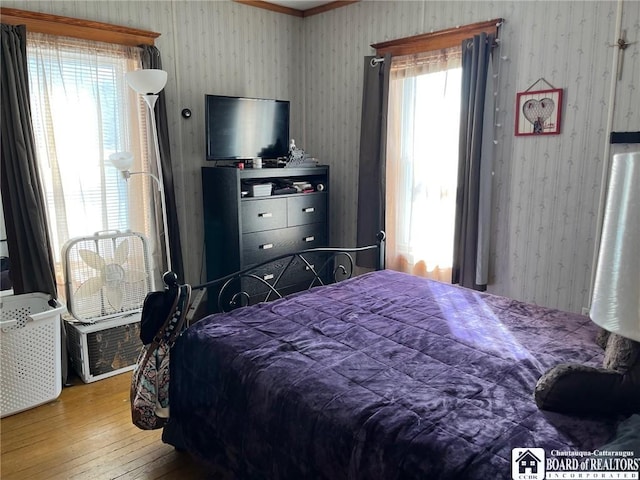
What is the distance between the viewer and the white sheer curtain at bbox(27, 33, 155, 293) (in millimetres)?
3207

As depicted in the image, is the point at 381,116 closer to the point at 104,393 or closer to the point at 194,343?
the point at 194,343

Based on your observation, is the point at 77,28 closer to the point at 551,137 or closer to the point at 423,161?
the point at 423,161

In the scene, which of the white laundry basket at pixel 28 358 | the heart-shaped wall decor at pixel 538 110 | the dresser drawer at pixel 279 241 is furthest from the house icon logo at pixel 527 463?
the dresser drawer at pixel 279 241

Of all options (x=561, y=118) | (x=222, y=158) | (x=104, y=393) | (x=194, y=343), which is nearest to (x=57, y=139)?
(x=222, y=158)

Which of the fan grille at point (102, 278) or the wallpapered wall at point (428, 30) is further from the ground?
the wallpapered wall at point (428, 30)

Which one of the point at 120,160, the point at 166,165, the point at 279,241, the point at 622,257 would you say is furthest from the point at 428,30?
the point at 622,257

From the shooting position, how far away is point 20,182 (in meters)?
3.02

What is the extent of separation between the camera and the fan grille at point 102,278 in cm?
313

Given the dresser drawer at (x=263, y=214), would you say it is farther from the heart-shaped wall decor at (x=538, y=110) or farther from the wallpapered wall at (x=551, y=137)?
the heart-shaped wall decor at (x=538, y=110)

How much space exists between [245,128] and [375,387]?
292cm

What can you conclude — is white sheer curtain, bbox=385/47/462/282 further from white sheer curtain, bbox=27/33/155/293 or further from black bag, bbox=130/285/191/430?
black bag, bbox=130/285/191/430

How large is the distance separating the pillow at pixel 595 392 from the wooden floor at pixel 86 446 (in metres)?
1.47

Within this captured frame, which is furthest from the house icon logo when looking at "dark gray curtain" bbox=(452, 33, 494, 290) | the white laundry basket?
the white laundry basket

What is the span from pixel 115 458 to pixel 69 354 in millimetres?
1190
